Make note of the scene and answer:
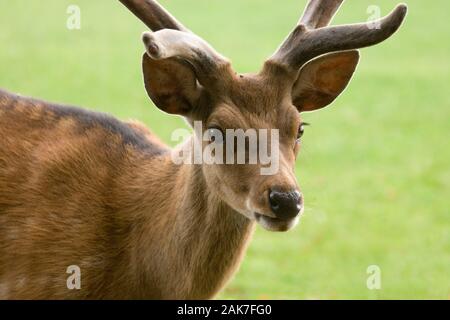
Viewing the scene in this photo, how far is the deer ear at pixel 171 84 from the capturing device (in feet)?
18.6

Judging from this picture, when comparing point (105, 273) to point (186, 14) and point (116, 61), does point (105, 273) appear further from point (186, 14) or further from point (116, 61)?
point (186, 14)

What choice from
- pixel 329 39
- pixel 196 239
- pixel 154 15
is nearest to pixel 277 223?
pixel 196 239

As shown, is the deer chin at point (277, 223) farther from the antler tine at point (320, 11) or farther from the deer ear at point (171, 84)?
the antler tine at point (320, 11)

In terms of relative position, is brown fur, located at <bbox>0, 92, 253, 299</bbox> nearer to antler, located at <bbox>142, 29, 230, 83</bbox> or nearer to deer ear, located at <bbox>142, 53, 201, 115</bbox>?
deer ear, located at <bbox>142, 53, 201, 115</bbox>

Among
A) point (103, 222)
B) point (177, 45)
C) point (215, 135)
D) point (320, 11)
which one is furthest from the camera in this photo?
point (320, 11)

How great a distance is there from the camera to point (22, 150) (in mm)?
6285

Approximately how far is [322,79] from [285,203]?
119 cm

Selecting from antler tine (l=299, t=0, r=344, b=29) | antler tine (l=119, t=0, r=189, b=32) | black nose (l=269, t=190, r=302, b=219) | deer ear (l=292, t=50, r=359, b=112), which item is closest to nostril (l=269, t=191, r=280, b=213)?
black nose (l=269, t=190, r=302, b=219)

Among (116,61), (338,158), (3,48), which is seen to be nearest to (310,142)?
(338,158)

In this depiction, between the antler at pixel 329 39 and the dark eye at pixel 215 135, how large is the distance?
51 centimetres

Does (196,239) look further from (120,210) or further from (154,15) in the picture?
(154,15)

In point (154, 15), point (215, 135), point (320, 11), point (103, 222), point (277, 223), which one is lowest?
point (277, 223)

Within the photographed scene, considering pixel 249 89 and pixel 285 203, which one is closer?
pixel 285 203

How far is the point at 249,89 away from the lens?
18.6 ft
